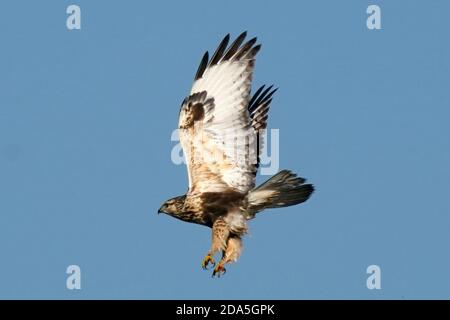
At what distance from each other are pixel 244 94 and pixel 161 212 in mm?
1418

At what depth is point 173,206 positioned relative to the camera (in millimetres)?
22969

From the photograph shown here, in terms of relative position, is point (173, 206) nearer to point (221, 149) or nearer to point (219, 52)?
point (221, 149)

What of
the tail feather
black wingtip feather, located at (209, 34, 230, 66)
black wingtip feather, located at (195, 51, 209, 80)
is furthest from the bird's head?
black wingtip feather, located at (209, 34, 230, 66)

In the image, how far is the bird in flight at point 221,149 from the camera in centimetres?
2272

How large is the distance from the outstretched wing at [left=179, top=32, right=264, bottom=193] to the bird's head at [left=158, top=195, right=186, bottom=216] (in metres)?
0.15

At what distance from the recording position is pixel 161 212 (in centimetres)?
2308

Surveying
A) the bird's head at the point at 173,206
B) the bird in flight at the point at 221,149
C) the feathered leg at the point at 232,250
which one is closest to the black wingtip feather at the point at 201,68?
the bird in flight at the point at 221,149

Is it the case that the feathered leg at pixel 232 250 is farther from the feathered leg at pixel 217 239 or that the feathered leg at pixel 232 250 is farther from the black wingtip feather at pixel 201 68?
the black wingtip feather at pixel 201 68

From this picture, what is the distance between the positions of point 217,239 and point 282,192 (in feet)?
2.95

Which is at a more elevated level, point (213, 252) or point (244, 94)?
point (244, 94)

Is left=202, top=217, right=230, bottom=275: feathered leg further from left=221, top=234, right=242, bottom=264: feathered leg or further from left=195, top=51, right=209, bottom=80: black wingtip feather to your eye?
left=195, top=51, right=209, bottom=80: black wingtip feather

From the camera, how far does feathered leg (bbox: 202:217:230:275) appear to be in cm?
2272
